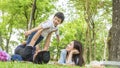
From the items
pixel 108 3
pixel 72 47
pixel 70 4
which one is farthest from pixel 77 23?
pixel 72 47

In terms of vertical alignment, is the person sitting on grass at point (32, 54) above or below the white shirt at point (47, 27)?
below

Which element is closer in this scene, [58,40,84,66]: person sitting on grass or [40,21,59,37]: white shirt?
[40,21,59,37]: white shirt

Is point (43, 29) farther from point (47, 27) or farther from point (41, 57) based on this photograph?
point (41, 57)

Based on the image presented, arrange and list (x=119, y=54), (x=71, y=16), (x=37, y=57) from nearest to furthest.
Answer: (x=37, y=57) → (x=119, y=54) → (x=71, y=16)

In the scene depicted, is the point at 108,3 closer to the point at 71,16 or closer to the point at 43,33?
the point at 71,16

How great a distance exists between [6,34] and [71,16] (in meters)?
6.95

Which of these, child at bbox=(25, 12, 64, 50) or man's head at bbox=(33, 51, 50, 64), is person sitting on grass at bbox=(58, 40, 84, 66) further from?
man's head at bbox=(33, 51, 50, 64)

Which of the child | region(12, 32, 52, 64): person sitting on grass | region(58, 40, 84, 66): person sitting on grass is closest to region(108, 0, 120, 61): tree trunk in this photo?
region(58, 40, 84, 66): person sitting on grass

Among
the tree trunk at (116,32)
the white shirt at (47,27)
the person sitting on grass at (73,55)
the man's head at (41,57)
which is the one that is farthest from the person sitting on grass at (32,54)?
the tree trunk at (116,32)

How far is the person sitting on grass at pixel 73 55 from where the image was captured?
8.24 meters

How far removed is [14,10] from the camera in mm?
26922

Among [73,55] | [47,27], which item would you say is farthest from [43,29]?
[73,55]

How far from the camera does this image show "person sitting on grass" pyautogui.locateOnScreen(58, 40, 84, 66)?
8.24 meters

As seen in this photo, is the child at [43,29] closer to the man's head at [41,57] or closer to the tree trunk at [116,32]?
the man's head at [41,57]
